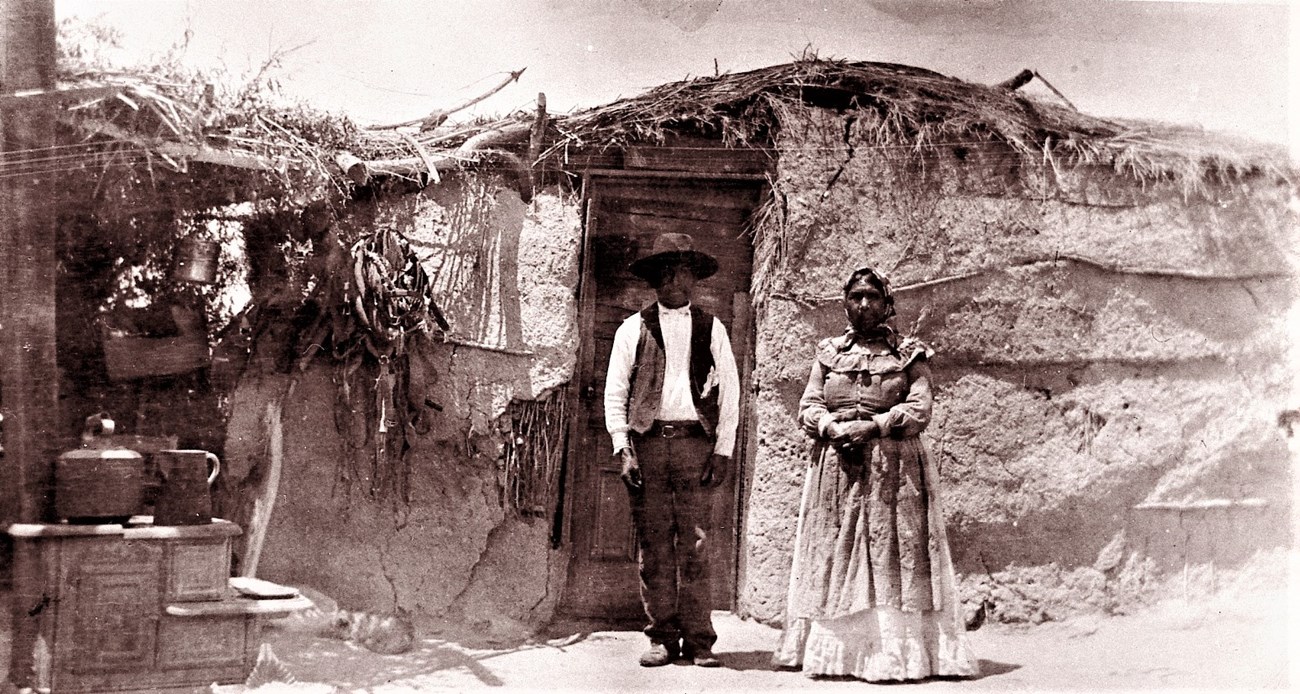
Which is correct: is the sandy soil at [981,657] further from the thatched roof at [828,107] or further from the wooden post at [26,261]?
the thatched roof at [828,107]

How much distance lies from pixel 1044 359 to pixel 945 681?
1816 mm

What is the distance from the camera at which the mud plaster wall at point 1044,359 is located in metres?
6.03

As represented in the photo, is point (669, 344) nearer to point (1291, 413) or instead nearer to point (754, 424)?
point (754, 424)

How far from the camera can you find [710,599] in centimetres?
541

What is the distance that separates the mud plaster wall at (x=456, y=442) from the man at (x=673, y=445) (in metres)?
0.67

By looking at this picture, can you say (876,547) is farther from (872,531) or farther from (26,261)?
(26,261)

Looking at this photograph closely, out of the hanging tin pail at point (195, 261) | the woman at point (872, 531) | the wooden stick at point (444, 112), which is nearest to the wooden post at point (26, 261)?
the hanging tin pail at point (195, 261)

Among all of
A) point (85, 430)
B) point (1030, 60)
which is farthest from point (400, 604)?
point (1030, 60)

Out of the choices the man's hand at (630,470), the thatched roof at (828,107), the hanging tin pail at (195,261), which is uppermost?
the thatched roof at (828,107)

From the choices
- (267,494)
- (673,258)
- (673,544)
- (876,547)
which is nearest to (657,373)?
(673,258)

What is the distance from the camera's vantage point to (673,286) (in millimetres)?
5562

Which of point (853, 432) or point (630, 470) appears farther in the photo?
point (630, 470)

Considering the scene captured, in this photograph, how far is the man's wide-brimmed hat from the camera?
558cm

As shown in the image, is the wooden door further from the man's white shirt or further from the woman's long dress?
the woman's long dress
